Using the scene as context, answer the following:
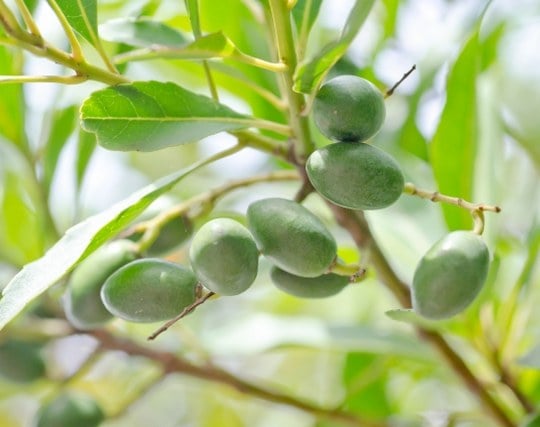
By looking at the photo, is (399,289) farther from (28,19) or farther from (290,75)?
(28,19)

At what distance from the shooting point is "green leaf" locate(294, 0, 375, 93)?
584 mm

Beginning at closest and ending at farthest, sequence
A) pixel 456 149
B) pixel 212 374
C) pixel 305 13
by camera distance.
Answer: pixel 305 13, pixel 456 149, pixel 212 374

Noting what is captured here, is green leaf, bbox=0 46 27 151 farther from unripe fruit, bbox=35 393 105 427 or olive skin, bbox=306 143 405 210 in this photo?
olive skin, bbox=306 143 405 210

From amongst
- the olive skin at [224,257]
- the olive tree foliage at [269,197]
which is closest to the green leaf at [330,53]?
the olive tree foliage at [269,197]

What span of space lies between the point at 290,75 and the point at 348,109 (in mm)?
73

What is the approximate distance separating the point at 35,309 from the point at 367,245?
0.48 metres

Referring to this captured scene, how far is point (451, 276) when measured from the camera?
2.03 feet

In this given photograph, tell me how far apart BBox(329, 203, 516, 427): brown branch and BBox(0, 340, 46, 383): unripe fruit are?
1.55ft

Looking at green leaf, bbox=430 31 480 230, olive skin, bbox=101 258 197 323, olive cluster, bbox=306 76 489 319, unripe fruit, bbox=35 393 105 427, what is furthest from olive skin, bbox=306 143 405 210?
unripe fruit, bbox=35 393 105 427

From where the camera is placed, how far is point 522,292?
105 centimetres

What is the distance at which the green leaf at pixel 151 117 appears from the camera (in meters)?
0.64

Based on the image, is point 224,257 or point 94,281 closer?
point 224,257

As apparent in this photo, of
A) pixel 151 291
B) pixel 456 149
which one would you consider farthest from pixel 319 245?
pixel 456 149

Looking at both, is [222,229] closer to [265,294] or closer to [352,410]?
[352,410]
